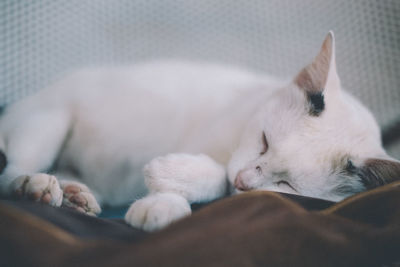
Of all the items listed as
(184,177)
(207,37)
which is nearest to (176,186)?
(184,177)

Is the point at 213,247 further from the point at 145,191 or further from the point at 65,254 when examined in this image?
the point at 145,191

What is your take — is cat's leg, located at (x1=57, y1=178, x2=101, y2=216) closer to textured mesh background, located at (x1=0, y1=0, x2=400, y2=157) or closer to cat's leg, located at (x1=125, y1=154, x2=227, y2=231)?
cat's leg, located at (x1=125, y1=154, x2=227, y2=231)

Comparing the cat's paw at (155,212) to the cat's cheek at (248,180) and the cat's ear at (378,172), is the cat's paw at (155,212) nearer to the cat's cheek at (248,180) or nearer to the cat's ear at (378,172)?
the cat's cheek at (248,180)

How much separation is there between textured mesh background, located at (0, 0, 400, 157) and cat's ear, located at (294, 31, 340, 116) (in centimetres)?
67

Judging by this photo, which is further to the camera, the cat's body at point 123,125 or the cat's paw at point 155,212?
the cat's body at point 123,125

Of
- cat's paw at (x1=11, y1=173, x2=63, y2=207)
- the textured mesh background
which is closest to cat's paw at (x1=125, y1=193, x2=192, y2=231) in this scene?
cat's paw at (x1=11, y1=173, x2=63, y2=207)

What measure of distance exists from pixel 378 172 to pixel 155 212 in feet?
1.82

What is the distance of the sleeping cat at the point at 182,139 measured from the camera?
0.81 metres

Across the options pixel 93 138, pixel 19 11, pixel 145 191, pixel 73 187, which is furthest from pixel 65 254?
pixel 19 11

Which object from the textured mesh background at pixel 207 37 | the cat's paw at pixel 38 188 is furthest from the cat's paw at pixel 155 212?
the textured mesh background at pixel 207 37

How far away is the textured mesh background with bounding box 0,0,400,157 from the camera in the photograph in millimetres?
1339

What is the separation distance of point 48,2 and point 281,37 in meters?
1.07

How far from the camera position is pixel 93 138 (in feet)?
3.43

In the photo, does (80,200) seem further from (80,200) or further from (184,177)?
(184,177)
